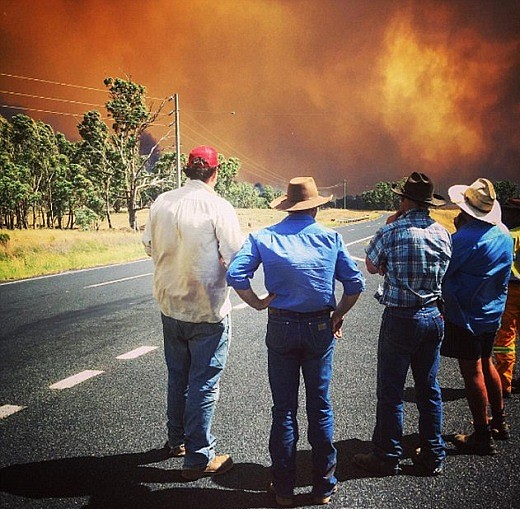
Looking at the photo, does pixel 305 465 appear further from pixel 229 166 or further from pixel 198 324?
pixel 229 166

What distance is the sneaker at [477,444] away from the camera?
322cm

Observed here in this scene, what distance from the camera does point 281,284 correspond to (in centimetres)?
268

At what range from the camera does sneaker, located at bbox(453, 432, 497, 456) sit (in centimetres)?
322

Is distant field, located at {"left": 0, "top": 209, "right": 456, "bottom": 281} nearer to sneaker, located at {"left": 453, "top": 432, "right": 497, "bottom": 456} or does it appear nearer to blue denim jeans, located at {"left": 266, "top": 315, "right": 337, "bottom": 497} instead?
blue denim jeans, located at {"left": 266, "top": 315, "right": 337, "bottom": 497}

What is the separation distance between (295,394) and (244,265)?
895 mm

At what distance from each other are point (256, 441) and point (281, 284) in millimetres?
1508

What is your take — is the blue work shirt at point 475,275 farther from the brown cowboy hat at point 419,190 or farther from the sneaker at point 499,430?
the sneaker at point 499,430

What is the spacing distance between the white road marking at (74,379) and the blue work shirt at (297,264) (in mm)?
2932

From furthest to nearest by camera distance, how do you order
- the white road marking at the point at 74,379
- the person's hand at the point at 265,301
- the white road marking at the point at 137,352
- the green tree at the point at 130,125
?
1. the green tree at the point at 130,125
2. the white road marking at the point at 137,352
3. the white road marking at the point at 74,379
4. the person's hand at the point at 265,301

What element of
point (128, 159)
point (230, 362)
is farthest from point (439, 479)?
point (128, 159)

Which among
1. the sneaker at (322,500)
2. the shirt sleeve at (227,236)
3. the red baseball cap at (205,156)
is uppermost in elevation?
the red baseball cap at (205,156)

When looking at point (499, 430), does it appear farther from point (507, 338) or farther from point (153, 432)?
point (153, 432)

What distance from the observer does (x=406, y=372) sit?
3061 mm

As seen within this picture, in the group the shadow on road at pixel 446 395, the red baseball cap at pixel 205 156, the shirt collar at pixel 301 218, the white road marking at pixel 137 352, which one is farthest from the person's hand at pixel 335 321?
the white road marking at pixel 137 352
